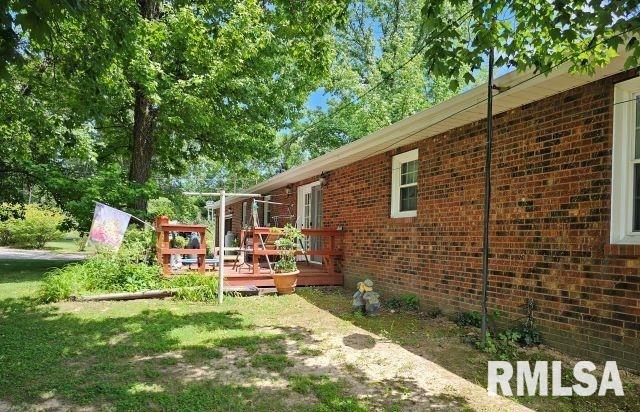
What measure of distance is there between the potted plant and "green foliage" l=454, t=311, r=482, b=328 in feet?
12.0

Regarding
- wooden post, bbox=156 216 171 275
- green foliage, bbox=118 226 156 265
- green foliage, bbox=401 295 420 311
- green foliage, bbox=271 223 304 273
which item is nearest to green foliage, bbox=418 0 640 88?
green foliage, bbox=401 295 420 311

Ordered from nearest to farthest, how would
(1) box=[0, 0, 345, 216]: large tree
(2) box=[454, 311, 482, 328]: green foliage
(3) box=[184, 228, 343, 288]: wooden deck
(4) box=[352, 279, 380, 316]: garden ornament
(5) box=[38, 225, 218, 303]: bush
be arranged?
(2) box=[454, 311, 482, 328]: green foliage < (4) box=[352, 279, 380, 316]: garden ornament < (5) box=[38, 225, 218, 303]: bush < (3) box=[184, 228, 343, 288]: wooden deck < (1) box=[0, 0, 345, 216]: large tree

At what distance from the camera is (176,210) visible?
1936 centimetres

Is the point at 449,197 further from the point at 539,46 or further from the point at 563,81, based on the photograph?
the point at 539,46

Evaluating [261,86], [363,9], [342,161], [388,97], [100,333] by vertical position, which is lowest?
[100,333]

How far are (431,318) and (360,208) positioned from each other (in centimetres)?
354

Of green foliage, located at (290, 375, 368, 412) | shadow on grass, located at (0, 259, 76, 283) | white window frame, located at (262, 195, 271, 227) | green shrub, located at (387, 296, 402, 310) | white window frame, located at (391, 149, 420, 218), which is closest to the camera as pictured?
green foliage, located at (290, 375, 368, 412)

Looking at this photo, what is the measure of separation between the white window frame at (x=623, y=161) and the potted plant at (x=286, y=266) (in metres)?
5.83

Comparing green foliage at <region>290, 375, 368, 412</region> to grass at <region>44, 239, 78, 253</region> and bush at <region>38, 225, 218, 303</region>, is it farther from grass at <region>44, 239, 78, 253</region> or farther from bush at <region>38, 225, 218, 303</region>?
grass at <region>44, 239, 78, 253</region>

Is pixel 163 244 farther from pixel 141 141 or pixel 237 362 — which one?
pixel 237 362

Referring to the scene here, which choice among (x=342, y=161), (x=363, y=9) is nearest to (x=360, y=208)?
(x=342, y=161)

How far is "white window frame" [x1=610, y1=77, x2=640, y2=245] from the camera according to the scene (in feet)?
14.5

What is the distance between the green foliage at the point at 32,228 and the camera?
24656 mm

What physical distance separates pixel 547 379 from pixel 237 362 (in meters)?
3.08
